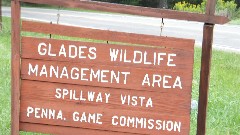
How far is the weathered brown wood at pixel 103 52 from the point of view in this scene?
3.83m

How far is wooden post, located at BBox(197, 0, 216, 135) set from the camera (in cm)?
382

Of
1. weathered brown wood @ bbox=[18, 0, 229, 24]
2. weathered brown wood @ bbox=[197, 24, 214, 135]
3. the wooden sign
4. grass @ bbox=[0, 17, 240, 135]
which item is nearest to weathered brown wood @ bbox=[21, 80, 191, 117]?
the wooden sign

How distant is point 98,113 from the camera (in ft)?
13.0

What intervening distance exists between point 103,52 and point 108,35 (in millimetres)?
139

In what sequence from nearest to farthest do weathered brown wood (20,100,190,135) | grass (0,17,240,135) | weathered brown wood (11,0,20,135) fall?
weathered brown wood (20,100,190,135), weathered brown wood (11,0,20,135), grass (0,17,240,135)

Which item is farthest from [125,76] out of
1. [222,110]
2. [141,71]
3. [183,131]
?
[222,110]

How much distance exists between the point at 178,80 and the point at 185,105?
0.21 m

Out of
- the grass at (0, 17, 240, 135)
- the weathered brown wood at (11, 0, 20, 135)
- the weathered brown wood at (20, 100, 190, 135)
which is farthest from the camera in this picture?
the grass at (0, 17, 240, 135)

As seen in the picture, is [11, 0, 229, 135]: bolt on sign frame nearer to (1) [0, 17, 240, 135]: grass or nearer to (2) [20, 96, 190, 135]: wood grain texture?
(2) [20, 96, 190, 135]: wood grain texture

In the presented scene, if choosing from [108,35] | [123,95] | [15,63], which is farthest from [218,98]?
[15,63]

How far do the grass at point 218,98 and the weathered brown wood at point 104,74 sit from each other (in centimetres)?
119

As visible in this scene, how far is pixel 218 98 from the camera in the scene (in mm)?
6520

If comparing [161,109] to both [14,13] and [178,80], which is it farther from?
[14,13]

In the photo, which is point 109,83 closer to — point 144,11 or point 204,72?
point 144,11
